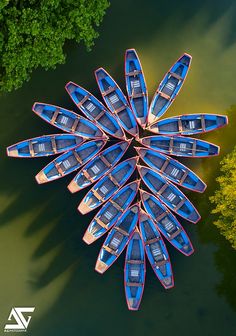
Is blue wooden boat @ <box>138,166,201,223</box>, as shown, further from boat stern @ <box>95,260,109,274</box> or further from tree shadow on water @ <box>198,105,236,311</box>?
boat stern @ <box>95,260,109,274</box>

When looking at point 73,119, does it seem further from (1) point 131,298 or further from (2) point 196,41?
(1) point 131,298

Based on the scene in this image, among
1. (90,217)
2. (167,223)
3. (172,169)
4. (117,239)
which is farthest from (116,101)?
(117,239)

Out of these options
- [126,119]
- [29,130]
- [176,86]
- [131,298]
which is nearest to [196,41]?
[176,86]

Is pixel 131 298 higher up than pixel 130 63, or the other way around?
pixel 130 63

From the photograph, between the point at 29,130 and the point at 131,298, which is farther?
the point at 29,130

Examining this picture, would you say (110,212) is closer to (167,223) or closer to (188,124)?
(167,223)

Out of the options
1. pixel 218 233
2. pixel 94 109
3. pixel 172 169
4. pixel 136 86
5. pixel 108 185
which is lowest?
pixel 218 233
